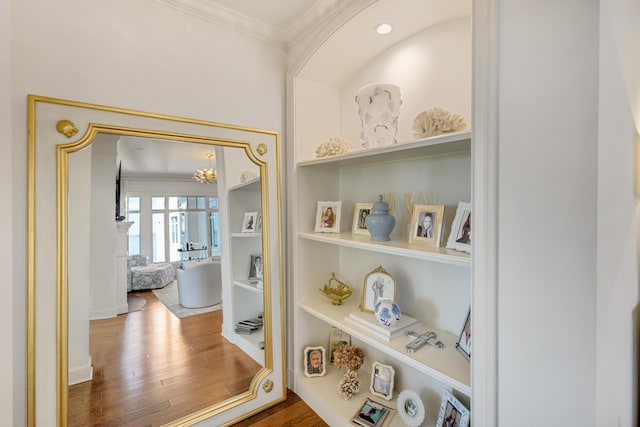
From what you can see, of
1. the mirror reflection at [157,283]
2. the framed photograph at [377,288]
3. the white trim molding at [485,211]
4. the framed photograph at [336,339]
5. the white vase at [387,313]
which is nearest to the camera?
the white trim molding at [485,211]

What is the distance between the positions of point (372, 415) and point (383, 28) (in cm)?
205

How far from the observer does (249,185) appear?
1821 mm

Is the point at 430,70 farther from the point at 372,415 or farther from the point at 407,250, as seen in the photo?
the point at 372,415

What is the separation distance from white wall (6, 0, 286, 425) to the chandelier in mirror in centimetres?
29

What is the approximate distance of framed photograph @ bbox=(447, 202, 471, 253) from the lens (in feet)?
4.06

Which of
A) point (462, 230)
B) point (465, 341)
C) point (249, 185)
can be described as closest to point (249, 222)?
point (249, 185)

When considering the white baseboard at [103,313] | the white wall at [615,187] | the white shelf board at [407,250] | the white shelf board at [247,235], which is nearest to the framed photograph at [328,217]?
the white shelf board at [407,250]

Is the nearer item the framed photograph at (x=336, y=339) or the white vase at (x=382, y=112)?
the white vase at (x=382, y=112)

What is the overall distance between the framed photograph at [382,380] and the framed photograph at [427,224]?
0.79 metres

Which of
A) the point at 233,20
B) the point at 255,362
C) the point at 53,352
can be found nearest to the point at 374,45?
the point at 233,20

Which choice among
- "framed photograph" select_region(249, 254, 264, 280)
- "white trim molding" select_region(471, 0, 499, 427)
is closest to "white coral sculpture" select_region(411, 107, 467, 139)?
"white trim molding" select_region(471, 0, 499, 427)

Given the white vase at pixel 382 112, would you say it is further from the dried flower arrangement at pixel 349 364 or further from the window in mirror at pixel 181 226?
the dried flower arrangement at pixel 349 364

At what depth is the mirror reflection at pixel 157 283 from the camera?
137 cm

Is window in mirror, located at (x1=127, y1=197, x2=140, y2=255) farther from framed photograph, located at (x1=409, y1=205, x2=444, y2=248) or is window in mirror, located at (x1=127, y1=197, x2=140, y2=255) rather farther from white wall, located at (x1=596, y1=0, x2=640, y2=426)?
white wall, located at (x1=596, y1=0, x2=640, y2=426)
